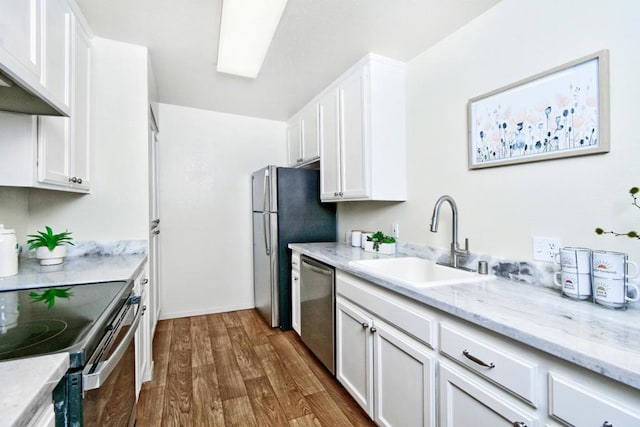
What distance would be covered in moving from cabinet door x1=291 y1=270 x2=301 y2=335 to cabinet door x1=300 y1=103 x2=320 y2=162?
46.7 inches

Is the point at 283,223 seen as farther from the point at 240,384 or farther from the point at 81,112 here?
the point at 81,112

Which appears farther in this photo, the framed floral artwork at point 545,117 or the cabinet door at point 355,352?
the cabinet door at point 355,352

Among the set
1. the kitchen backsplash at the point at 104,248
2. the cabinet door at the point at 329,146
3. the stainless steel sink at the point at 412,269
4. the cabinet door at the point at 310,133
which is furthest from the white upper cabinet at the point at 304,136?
the kitchen backsplash at the point at 104,248

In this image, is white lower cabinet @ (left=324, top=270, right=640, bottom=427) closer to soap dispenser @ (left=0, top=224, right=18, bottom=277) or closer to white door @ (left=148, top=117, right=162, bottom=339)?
white door @ (left=148, top=117, right=162, bottom=339)

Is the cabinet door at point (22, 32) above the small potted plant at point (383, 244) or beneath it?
above

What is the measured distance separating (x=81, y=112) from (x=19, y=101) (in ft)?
2.03

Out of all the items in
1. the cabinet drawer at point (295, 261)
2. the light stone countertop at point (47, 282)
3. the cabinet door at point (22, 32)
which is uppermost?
the cabinet door at point (22, 32)

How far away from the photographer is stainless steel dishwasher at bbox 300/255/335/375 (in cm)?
201

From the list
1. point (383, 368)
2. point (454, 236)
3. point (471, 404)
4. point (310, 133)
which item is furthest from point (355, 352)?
point (310, 133)

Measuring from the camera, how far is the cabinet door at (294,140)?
10.7 feet

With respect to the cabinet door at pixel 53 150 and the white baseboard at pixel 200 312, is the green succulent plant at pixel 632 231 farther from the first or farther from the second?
the white baseboard at pixel 200 312

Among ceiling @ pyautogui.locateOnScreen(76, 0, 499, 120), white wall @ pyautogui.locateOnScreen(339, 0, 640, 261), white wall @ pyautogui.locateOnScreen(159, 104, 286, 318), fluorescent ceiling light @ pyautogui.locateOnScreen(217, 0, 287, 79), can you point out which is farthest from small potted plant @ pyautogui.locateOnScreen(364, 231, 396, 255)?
white wall @ pyautogui.locateOnScreen(159, 104, 286, 318)

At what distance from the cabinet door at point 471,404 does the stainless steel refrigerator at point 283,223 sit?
76.3 inches

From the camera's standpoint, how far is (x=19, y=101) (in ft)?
3.89
